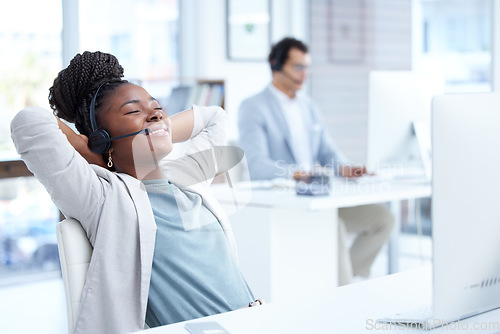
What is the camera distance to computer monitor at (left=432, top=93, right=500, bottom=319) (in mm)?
1027

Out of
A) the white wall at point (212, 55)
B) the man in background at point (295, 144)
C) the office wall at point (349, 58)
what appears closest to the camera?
the man in background at point (295, 144)

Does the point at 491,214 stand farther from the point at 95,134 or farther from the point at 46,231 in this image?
the point at 46,231

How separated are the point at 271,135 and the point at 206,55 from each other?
121cm

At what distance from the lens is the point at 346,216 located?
3.10m

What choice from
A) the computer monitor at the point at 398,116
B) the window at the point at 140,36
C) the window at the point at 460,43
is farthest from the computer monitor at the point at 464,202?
the window at the point at 460,43

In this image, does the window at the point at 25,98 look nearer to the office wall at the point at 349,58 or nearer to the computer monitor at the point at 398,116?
the computer monitor at the point at 398,116

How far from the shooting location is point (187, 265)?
1396 millimetres

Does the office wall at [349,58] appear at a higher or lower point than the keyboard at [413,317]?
higher

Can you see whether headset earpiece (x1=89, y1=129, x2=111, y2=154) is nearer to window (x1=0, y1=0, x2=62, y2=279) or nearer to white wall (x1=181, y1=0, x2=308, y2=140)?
window (x1=0, y1=0, x2=62, y2=279)

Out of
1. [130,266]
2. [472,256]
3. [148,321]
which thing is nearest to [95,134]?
[130,266]

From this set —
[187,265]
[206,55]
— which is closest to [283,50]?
[206,55]

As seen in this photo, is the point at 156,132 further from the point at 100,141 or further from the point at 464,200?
the point at 464,200

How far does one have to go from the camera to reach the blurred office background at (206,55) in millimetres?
3660

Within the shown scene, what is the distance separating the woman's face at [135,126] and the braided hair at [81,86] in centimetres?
3
